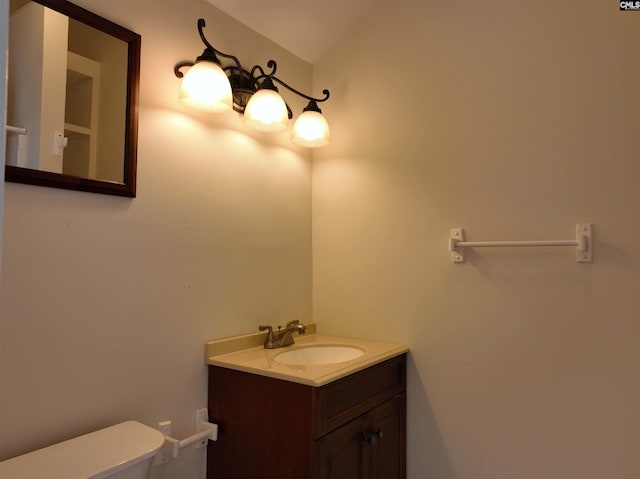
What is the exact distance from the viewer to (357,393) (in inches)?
59.9

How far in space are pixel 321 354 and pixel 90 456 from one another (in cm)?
99

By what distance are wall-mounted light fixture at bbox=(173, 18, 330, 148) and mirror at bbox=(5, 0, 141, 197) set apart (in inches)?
7.6

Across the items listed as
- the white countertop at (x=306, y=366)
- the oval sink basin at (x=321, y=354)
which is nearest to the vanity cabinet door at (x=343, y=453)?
the white countertop at (x=306, y=366)

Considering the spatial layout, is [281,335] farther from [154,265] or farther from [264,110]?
[264,110]

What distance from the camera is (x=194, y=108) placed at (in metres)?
1.55

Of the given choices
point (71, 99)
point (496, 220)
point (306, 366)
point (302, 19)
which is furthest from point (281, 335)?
point (302, 19)

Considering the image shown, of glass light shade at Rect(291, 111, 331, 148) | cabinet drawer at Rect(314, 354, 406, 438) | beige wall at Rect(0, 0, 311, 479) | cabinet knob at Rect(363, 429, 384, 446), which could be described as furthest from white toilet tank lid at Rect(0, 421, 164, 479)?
glass light shade at Rect(291, 111, 331, 148)

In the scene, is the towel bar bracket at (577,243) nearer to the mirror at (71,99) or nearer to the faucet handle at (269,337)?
the faucet handle at (269,337)

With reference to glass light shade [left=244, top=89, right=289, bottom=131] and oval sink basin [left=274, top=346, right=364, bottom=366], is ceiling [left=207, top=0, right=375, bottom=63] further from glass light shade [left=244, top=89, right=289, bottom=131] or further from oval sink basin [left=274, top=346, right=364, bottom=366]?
oval sink basin [left=274, top=346, right=364, bottom=366]

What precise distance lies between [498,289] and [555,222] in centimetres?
32

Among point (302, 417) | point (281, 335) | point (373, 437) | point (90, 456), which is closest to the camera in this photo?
point (90, 456)

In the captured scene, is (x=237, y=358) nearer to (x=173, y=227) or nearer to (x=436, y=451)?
(x=173, y=227)

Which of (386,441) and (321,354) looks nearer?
(386,441)

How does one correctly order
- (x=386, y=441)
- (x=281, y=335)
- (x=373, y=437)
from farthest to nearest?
(x=281, y=335)
(x=386, y=441)
(x=373, y=437)
